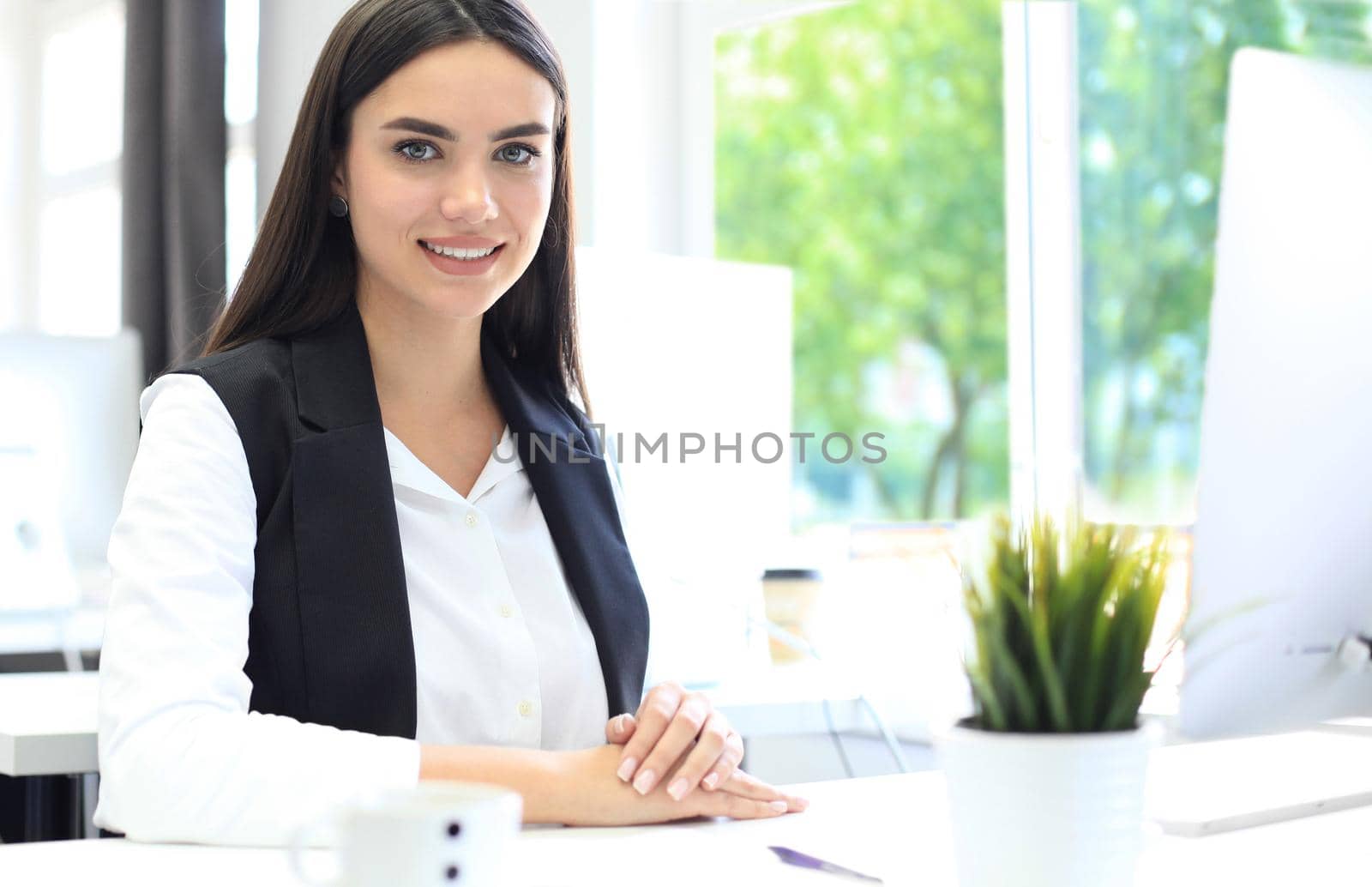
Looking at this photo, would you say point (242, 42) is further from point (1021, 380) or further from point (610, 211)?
point (1021, 380)

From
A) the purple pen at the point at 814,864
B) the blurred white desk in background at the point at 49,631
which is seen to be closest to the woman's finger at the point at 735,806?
the purple pen at the point at 814,864

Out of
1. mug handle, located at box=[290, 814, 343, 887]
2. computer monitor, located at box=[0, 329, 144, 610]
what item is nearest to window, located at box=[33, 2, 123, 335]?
computer monitor, located at box=[0, 329, 144, 610]

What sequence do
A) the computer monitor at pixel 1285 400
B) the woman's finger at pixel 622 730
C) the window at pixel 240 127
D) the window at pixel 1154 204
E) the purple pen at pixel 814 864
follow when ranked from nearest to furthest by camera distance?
the purple pen at pixel 814 864 → the woman's finger at pixel 622 730 → the computer monitor at pixel 1285 400 → the window at pixel 1154 204 → the window at pixel 240 127

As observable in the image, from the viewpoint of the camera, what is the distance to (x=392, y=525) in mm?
1277

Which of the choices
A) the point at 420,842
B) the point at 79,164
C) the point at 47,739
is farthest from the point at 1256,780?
the point at 79,164

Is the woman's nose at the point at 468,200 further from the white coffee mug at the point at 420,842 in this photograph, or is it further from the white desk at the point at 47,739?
the white coffee mug at the point at 420,842

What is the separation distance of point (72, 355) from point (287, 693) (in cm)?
116

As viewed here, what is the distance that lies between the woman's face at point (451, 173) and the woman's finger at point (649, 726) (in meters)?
0.51

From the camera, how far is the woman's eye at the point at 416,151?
1370 millimetres

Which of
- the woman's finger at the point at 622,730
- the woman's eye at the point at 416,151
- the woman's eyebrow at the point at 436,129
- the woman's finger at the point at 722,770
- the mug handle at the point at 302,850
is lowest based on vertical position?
the woman's finger at the point at 722,770

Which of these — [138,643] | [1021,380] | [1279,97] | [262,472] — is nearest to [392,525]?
[262,472]

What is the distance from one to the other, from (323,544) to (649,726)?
→ 379 mm

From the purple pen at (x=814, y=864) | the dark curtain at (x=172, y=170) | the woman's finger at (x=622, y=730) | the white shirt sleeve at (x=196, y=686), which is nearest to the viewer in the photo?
the purple pen at (x=814, y=864)

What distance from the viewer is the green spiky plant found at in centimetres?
61
